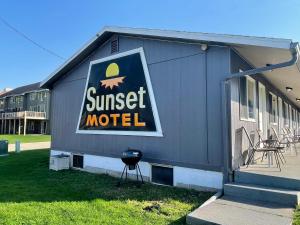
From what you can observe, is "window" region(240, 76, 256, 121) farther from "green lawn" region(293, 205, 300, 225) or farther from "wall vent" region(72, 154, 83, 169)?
"wall vent" region(72, 154, 83, 169)

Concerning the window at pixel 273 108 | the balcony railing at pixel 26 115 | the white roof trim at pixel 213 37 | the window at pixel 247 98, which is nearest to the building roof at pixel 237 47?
the white roof trim at pixel 213 37

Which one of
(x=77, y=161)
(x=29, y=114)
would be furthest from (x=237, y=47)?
(x=29, y=114)

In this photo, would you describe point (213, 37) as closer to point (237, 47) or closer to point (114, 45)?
point (237, 47)

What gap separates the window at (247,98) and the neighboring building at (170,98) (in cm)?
3

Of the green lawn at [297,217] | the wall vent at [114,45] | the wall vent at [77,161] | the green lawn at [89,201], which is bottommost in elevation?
the green lawn at [89,201]

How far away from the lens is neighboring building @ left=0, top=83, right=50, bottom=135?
3859 cm

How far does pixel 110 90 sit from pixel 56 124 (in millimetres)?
3218

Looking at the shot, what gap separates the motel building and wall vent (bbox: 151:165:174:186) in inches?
1.0

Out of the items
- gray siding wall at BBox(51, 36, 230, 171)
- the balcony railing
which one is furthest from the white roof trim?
the balcony railing

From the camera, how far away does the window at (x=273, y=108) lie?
10.2m

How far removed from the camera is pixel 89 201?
510 cm

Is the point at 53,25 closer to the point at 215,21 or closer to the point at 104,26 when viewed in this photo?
the point at 104,26

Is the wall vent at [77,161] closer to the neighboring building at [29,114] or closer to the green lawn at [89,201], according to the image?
the green lawn at [89,201]

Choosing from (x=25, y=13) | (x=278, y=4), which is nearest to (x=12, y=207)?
(x=278, y=4)
